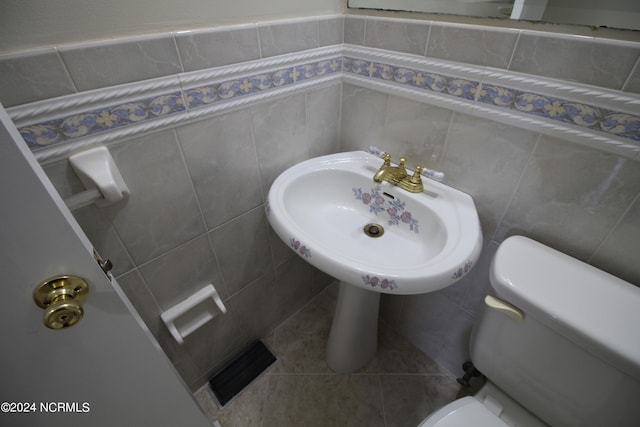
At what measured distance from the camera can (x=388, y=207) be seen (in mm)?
937

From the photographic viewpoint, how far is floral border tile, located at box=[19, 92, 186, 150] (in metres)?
0.54

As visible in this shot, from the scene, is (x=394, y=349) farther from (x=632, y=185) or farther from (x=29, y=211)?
(x=29, y=211)

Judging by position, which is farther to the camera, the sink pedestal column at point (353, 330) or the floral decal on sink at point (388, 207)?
the sink pedestal column at point (353, 330)

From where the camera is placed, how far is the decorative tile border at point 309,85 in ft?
1.80

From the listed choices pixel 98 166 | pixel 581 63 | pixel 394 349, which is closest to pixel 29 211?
pixel 98 166

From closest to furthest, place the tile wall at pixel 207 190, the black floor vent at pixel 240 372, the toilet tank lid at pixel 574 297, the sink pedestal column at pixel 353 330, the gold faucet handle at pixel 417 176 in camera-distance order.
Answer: the toilet tank lid at pixel 574 297, the tile wall at pixel 207 190, the gold faucet handle at pixel 417 176, the sink pedestal column at pixel 353 330, the black floor vent at pixel 240 372

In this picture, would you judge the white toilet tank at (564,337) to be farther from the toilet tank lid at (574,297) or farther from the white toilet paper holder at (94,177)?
the white toilet paper holder at (94,177)

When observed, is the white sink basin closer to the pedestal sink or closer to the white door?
the pedestal sink

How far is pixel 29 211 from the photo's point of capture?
334 mm

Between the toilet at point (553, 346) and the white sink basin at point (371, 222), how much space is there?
120 mm

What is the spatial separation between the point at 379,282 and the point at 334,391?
856mm

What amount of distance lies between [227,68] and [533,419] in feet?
3.91

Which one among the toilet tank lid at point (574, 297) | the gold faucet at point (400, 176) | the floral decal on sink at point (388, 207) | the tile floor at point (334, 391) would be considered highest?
the gold faucet at point (400, 176)

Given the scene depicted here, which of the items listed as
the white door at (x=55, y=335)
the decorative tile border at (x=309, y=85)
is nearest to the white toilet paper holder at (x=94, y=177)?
the decorative tile border at (x=309, y=85)
